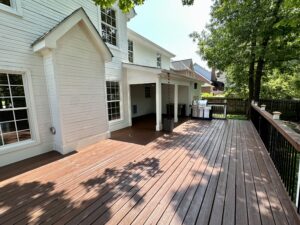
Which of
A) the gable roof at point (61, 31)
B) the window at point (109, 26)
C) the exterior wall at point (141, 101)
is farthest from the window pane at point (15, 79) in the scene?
the exterior wall at point (141, 101)

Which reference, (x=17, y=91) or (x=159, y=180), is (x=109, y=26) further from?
Result: (x=159, y=180)

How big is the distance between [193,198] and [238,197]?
0.74 metres

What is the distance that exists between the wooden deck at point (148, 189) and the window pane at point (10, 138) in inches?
26.2

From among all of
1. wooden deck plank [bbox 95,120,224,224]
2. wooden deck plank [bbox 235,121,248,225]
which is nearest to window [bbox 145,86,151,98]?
wooden deck plank [bbox 95,120,224,224]

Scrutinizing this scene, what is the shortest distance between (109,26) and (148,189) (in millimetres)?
6657

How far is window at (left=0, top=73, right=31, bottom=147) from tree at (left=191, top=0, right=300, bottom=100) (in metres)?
9.00

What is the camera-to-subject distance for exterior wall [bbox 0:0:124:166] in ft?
12.3

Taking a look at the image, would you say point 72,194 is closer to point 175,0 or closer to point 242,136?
point 175,0

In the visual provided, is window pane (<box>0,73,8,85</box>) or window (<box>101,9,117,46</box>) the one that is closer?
window pane (<box>0,73,8,85</box>)

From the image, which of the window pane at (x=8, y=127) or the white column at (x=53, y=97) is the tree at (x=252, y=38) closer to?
the white column at (x=53, y=97)

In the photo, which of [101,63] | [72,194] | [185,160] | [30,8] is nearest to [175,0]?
[101,63]

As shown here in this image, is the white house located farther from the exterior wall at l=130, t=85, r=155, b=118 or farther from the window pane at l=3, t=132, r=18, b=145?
the exterior wall at l=130, t=85, r=155, b=118

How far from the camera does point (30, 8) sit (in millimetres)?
4129

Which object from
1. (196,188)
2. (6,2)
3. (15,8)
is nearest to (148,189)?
(196,188)
